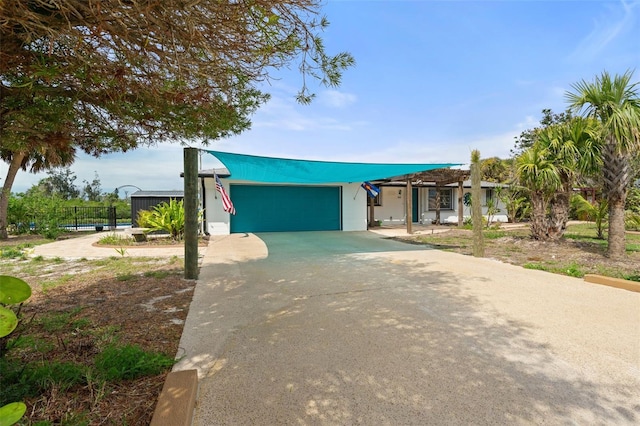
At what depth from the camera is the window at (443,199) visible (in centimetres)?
1966

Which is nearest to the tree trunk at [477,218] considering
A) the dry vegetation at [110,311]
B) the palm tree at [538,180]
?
the dry vegetation at [110,311]

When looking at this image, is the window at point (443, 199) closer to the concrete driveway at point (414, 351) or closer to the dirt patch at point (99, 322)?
the concrete driveway at point (414, 351)

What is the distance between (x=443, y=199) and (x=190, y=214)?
17.3 meters

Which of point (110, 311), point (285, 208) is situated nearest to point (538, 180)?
point (110, 311)

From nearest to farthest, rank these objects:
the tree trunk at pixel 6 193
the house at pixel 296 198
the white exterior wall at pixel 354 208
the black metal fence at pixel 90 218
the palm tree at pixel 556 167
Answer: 1. the palm tree at pixel 556 167
2. the house at pixel 296 198
3. the tree trunk at pixel 6 193
4. the white exterior wall at pixel 354 208
5. the black metal fence at pixel 90 218

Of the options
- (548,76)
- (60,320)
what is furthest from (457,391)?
(548,76)

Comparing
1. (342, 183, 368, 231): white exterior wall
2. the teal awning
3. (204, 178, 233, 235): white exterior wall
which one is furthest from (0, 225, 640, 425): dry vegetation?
(342, 183, 368, 231): white exterior wall

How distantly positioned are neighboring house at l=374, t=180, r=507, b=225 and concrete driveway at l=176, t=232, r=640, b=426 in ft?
43.9

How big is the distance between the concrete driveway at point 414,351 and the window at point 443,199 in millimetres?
14822

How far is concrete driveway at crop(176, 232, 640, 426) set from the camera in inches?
77.0

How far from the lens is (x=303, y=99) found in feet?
12.2

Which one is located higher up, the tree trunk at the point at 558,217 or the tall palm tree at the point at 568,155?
the tall palm tree at the point at 568,155

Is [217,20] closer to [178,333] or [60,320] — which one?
[178,333]

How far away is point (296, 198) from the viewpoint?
15.2m
